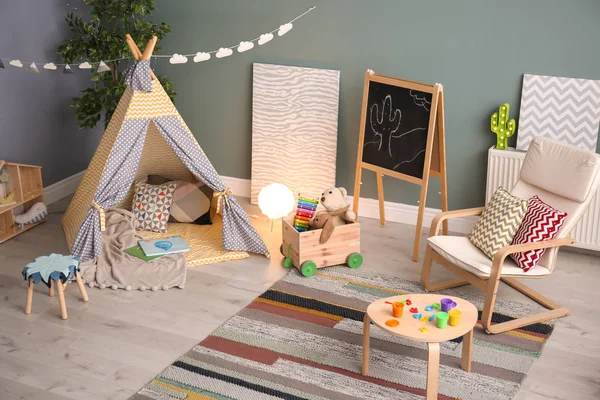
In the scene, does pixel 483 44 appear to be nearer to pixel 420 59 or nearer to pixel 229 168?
pixel 420 59

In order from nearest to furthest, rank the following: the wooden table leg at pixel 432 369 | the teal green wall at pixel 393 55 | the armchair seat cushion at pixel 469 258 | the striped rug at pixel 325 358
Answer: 1. the wooden table leg at pixel 432 369
2. the striped rug at pixel 325 358
3. the armchair seat cushion at pixel 469 258
4. the teal green wall at pixel 393 55

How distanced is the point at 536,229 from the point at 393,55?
1745 millimetres

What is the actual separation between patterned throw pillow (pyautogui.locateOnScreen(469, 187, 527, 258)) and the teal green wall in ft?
3.02

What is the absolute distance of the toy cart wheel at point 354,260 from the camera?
15.5 ft

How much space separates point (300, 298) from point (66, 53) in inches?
96.1

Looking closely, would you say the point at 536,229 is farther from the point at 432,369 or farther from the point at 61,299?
the point at 61,299

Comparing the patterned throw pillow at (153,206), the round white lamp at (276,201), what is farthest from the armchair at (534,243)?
the patterned throw pillow at (153,206)

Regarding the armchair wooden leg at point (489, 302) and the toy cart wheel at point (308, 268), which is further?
the toy cart wheel at point (308, 268)

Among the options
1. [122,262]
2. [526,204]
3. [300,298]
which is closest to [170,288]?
[122,262]

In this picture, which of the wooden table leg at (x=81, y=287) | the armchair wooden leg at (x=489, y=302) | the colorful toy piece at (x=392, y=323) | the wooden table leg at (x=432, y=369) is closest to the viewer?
the wooden table leg at (x=432, y=369)

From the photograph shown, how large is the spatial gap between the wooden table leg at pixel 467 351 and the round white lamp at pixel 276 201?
1840 millimetres

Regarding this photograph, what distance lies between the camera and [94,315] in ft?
13.5

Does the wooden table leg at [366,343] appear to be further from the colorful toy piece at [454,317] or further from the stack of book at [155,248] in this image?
the stack of book at [155,248]

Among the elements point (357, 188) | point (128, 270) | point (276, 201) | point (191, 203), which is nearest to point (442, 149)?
point (357, 188)
